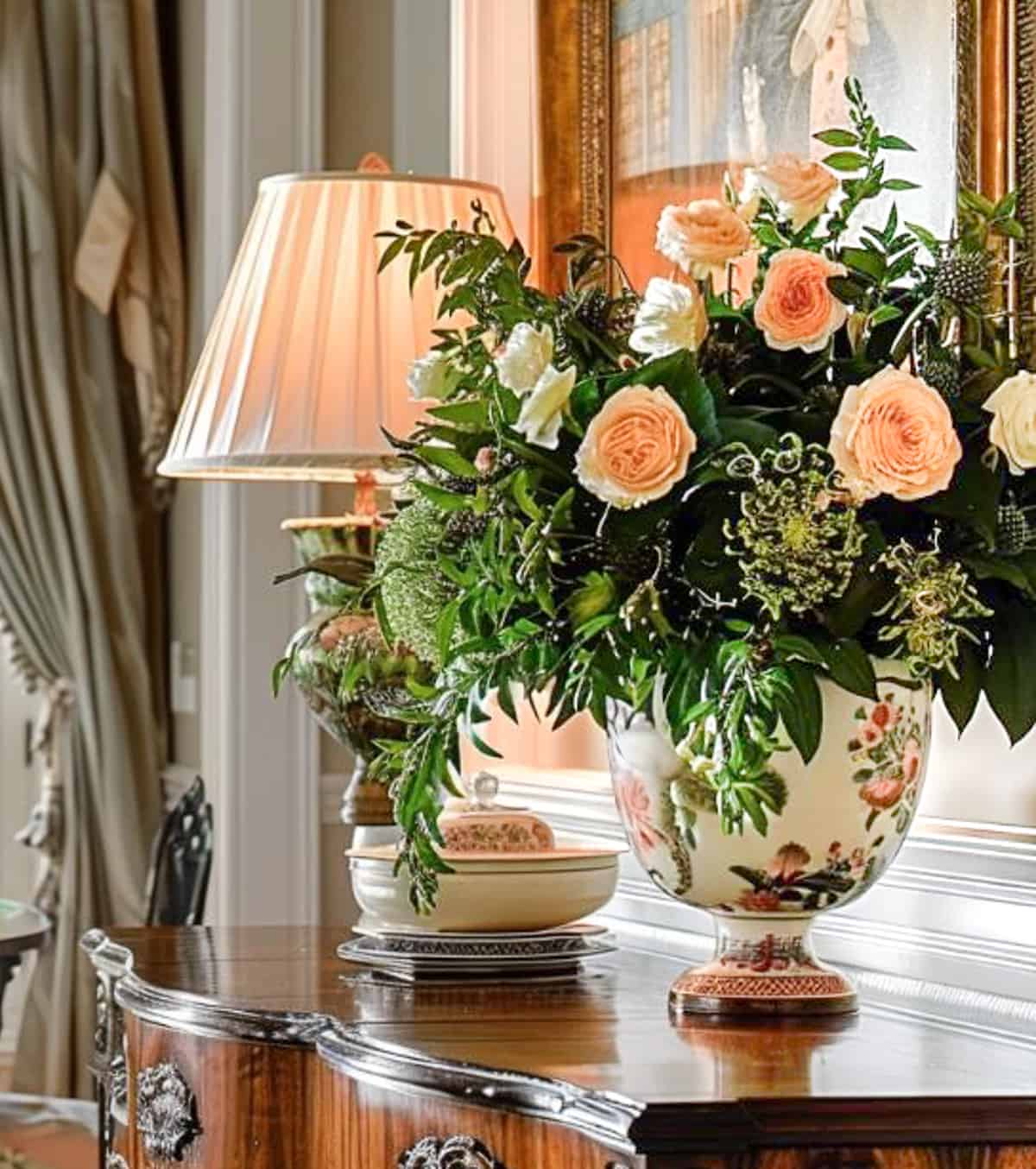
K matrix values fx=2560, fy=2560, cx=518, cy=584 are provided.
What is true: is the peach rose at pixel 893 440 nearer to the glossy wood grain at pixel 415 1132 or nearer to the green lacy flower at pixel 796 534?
the green lacy flower at pixel 796 534

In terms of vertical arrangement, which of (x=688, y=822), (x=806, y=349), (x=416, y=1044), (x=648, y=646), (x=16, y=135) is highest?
(x=16, y=135)

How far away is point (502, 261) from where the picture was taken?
6.30ft

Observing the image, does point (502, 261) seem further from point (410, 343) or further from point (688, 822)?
point (410, 343)

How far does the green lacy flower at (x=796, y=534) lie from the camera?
5.55 feet

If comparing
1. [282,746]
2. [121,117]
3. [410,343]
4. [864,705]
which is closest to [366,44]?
[121,117]

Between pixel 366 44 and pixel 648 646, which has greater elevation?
pixel 366 44

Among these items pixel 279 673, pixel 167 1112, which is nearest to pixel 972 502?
pixel 279 673

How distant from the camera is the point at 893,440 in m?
1.68

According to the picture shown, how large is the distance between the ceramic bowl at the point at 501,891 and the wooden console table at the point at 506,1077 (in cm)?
6

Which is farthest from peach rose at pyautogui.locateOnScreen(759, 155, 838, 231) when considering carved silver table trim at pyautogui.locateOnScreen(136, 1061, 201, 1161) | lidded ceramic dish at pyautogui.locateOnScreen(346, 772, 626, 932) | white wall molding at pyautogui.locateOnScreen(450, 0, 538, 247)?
white wall molding at pyautogui.locateOnScreen(450, 0, 538, 247)

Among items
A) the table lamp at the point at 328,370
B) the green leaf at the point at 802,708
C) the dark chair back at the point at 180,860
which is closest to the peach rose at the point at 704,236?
the green leaf at the point at 802,708

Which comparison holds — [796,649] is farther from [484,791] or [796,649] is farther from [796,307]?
[484,791]

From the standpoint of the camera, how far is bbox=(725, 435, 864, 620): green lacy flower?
5.55ft

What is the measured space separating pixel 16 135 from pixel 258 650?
51.0 inches
